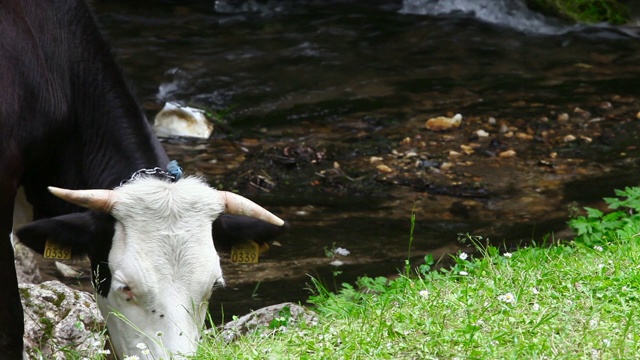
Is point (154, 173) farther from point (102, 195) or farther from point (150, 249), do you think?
point (150, 249)

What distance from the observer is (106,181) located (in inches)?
212

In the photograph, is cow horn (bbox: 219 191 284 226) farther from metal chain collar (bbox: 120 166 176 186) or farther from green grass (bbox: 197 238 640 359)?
green grass (bbox: 197 238 640 359)

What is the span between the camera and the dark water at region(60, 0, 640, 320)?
7.75 meters

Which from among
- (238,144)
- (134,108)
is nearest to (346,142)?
(238,144)

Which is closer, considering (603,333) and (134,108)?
(603,333)

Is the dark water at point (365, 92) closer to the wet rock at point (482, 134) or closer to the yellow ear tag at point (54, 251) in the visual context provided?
the wet rock at point (482, 134)

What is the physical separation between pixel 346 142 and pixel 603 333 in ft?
19.5

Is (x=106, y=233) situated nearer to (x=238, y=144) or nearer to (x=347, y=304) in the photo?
(x=347, y=304)

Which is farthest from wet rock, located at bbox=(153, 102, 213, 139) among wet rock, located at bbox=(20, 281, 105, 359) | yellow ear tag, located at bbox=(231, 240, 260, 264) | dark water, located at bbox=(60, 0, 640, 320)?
yellow ear tag, located at bbox=(231, 240, 260, 264)

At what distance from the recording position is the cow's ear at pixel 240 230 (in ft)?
16.6

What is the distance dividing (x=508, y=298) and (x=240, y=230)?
1.41 metres

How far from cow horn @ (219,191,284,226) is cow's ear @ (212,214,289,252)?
10 cm

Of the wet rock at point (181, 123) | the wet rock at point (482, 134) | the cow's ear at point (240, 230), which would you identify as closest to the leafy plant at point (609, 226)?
the cow's ear at point (240, 230)

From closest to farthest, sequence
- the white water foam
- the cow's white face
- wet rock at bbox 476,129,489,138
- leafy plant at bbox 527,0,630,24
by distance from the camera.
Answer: the cow's white face → wet rock at bbox 476,129,489,138 → leafy plant at bbox 527,0,630,24 → the white water foam
